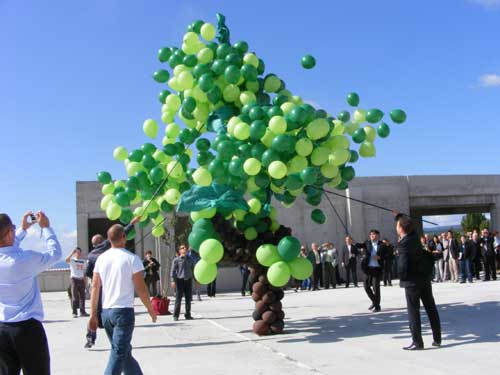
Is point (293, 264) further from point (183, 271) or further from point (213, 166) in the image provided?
point (183, 271)

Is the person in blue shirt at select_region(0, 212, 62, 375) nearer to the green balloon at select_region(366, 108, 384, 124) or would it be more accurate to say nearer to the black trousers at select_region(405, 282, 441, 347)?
the black trousers at select_region(405, 282, 441, 347)

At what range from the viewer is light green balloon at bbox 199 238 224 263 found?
26.3 feet

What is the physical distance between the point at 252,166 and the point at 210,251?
1391mm

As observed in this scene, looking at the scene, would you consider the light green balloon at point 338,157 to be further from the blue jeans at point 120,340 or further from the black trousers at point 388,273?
the black trousers at point 388,273

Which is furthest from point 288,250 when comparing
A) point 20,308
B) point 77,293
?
point 77,293

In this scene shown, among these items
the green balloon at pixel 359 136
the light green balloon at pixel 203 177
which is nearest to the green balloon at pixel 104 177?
the light green balloon at pixel 203 177

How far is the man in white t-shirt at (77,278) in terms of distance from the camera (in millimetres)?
13656

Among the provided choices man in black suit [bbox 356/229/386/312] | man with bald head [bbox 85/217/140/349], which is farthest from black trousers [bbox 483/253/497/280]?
man with bald head [bbox 85/217/140/349]

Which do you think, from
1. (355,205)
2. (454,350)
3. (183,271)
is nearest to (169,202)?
(183,271)

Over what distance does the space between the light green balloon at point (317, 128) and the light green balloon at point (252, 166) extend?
0.86 meters

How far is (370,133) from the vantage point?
9.57 metres

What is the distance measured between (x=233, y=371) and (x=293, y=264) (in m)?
2.18

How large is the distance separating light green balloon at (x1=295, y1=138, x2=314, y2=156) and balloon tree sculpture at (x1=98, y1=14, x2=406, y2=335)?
0.6 inches

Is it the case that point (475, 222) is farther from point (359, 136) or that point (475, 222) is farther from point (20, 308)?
point (20, 308)
